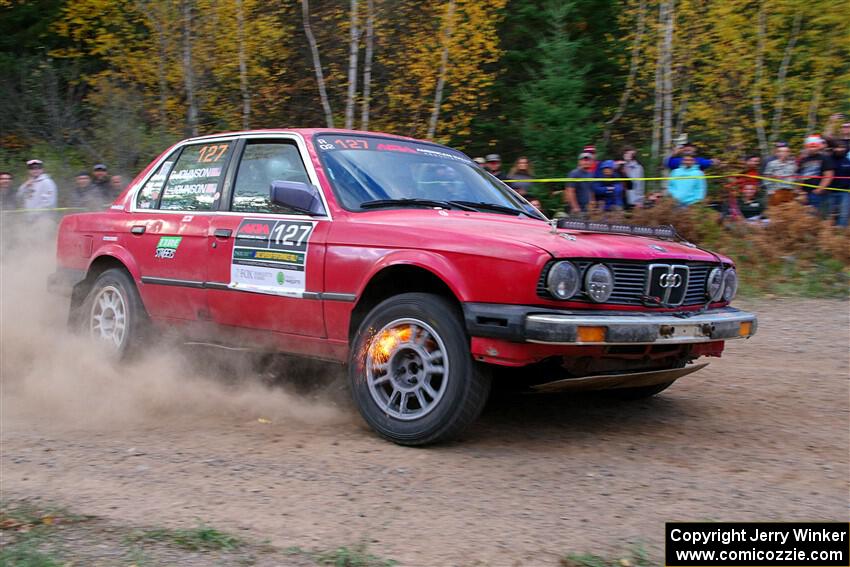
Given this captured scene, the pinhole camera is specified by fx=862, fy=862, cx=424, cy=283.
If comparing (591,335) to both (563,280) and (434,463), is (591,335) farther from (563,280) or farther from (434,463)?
(434,463)

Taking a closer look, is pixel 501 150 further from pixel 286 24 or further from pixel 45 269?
pixel 45 269

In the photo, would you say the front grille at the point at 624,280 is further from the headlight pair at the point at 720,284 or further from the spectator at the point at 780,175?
the spectator at the point at 780,175

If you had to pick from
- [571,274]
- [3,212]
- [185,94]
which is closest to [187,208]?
[571,274]

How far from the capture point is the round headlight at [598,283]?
4383mm

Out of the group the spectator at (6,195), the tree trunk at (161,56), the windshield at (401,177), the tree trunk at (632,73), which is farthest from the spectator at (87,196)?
the tree trunk at (632,73)

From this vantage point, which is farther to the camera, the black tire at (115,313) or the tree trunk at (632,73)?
the tree trunk at (632,73)

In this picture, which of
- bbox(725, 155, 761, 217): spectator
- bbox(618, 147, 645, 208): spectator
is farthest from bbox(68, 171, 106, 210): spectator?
bbox(725, 155, 761, 217): spectator

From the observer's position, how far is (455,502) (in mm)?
3875

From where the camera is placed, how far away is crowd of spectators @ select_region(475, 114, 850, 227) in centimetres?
1119

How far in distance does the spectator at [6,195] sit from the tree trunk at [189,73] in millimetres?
5718

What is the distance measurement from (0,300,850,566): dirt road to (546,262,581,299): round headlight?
2.91 ft

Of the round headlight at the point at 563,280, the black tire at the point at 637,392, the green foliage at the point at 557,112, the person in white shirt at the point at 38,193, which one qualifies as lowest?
the black tire at the point at 637,392

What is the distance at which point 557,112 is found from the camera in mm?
18250

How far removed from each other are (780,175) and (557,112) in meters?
6.87
